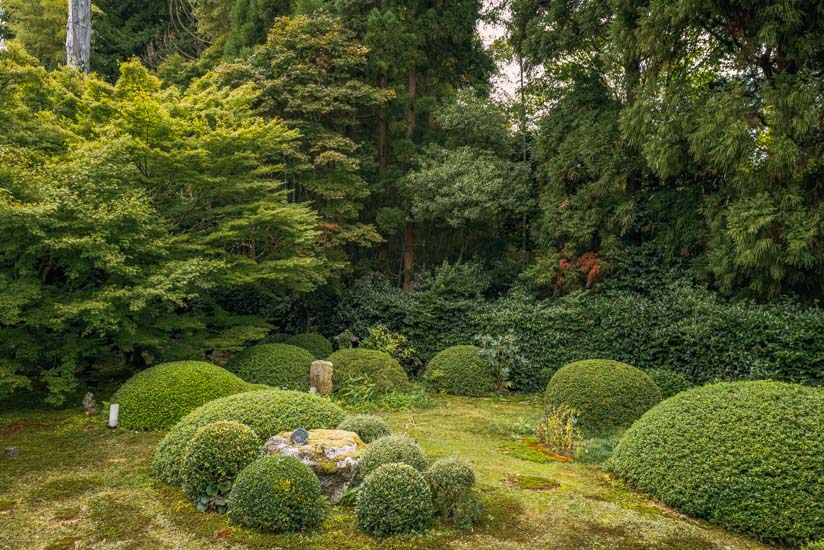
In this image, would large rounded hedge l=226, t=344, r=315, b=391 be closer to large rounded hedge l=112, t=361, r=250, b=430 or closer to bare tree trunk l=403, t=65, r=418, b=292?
large rounded hedge l=112, t=361, r=250, b=430

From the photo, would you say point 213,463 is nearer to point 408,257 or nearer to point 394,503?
point 394,503

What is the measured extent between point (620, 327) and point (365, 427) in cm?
650

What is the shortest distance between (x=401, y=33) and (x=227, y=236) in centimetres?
850

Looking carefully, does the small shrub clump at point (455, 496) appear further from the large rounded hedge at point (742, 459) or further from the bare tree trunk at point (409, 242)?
the bare tree trunk at point (409, 242)

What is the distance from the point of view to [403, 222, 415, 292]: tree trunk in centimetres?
1495

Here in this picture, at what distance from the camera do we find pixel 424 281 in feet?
45.4

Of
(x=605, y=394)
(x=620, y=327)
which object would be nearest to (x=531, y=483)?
(x=605, y=394)

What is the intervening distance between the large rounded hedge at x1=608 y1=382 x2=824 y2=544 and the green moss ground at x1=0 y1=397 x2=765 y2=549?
22 cm

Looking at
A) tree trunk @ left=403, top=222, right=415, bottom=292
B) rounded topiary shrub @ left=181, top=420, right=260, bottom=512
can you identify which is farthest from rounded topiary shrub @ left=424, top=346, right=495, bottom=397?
rounded topiary shrub @ left=181, top=420, right=260, bottom=512

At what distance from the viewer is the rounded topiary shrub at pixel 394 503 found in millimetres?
4238

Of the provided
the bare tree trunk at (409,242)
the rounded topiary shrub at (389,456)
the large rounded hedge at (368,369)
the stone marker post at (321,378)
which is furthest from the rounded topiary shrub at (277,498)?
the bare tree trunk at (409,242)

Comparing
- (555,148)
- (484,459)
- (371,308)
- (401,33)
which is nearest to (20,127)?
(371,308)

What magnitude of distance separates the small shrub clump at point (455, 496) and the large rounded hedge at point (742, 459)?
2.02 metres

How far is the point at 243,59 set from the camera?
13375 millimetres
